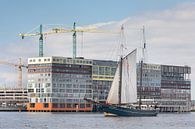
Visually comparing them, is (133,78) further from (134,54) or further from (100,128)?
(100,128)


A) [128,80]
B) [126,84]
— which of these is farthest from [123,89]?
[128,80]

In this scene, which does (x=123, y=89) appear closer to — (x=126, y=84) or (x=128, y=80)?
(x=126, y=84)

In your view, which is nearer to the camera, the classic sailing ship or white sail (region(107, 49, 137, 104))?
the classic sailing ship

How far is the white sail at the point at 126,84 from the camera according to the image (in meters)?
189

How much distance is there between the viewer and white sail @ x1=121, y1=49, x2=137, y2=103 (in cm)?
18912

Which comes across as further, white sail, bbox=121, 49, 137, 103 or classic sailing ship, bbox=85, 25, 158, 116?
white sail, bbox=121, 49, 137, 103

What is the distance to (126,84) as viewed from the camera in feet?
620

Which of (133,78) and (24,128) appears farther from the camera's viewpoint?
(133,78)

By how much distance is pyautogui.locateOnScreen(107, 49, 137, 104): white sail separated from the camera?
620 feet

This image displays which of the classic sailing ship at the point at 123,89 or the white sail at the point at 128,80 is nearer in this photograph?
the classic sailing ship at the point at 123,89

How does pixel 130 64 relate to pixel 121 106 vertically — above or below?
above

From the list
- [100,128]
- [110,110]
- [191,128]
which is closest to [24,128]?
[100,128]

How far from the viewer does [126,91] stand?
18975 cm

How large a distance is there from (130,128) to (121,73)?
65328mm
